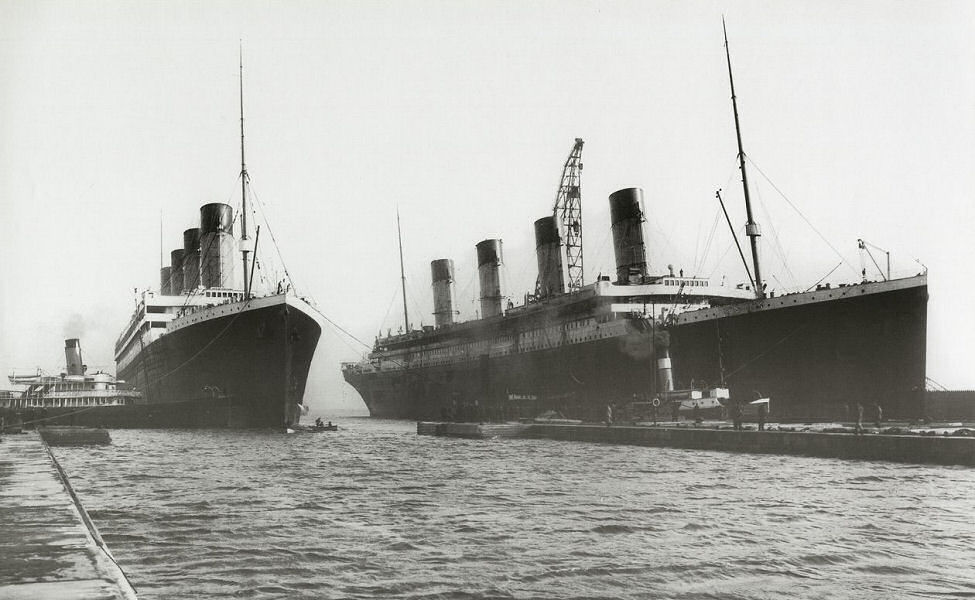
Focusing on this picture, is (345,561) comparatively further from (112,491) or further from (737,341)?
(737,341)

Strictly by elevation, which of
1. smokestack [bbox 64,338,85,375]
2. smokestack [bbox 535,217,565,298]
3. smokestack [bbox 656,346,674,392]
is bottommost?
smokestack [bbox 656,346,674,392]

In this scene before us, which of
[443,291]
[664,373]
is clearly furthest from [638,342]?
[443,291]

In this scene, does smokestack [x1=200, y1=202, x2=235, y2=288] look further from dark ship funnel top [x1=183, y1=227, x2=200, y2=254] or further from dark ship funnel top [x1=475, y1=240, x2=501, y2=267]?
dark ship funnel top [x1=475, y1=240, x2=501, y2=267]

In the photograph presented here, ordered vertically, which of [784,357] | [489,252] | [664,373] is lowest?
[664,373]

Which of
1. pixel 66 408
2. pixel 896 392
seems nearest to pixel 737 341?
pixel 896 392

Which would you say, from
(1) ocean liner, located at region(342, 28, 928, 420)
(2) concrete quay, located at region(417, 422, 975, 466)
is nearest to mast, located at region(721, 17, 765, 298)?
(1) ocean liner, located at region(342, 28, 928, 420)

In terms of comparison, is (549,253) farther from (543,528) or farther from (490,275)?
(543,528)

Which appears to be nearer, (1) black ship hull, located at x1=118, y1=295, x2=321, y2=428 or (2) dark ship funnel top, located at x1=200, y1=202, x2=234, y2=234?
(1) black ship hull, located at x1=118, y1=295, x2=321, y2=428
